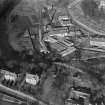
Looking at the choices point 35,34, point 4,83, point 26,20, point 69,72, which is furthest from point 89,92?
point 26,20

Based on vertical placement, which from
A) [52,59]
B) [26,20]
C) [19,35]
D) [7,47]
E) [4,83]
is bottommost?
[4,83]

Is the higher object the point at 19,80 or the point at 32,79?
the point at 32,79

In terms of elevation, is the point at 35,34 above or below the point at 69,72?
above

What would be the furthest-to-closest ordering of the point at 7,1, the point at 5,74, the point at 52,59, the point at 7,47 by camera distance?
the point at 7,1, the point at 7,47, the point at 52,59, the point at 5,74

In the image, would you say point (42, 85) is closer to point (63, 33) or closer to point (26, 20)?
point (63, 33)

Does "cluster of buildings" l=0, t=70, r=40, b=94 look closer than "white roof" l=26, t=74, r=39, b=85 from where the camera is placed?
Yes

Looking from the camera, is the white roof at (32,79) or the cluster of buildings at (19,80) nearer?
the cluster of buildings at (19,80)

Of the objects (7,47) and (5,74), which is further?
(7,47)

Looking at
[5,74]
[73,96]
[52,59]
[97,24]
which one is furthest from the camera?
[97,24]

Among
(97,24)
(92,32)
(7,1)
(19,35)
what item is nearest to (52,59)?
(19,35)

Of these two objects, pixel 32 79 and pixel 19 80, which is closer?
pixel 32 79
